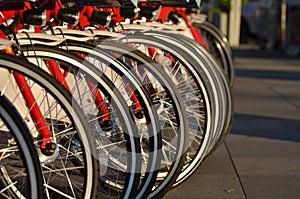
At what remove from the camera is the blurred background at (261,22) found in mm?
23141

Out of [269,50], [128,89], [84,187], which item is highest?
[128,89]

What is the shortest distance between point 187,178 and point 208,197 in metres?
0.19

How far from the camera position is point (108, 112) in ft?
14.1

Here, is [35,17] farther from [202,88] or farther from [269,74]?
[269,74]

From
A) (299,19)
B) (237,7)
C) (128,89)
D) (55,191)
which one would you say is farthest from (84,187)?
(237,7)

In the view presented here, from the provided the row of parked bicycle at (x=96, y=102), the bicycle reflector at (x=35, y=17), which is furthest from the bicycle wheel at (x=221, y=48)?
the bicycle reflector at (x=35, y=17)

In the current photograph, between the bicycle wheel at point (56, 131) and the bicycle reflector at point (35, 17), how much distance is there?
460 millimetres

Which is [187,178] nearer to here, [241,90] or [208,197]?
[208,197]

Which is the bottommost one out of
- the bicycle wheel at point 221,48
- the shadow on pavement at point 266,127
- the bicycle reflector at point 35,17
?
the shadow on pavement at point 266,127

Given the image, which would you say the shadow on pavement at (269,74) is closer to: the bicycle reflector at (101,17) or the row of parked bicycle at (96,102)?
the row of parked bicycle at (96,102)

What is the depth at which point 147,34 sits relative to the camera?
507 centimetres

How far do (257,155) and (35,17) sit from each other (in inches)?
126

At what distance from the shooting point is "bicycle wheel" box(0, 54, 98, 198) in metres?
3.40

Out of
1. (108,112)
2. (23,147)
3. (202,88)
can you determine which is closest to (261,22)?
(202,88)
